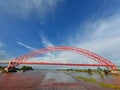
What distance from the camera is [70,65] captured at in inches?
2389

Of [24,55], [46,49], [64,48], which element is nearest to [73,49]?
[64,48]

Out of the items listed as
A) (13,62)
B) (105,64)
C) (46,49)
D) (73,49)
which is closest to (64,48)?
(73,49)

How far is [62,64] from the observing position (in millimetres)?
60562

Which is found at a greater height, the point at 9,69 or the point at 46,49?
the point at 46,49

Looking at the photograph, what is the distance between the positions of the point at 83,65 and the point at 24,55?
90.4 ft

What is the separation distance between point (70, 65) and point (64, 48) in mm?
9134

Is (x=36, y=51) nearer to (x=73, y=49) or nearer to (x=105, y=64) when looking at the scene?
(x=73, y=49)

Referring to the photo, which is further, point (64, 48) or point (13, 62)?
point (13, 62)

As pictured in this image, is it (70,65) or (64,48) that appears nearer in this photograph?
(64,48)

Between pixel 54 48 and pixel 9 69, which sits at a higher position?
pixel 54 48

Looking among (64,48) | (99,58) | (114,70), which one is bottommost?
(114,70)

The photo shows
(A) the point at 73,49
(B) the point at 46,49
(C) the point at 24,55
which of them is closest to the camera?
(A) the point at 73,49

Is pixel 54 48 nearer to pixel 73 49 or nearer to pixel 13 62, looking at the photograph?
pixel 73 49

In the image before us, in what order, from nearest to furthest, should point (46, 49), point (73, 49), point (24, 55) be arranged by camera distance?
point (73, 49)
point (46, 49)
point (24, 55)
